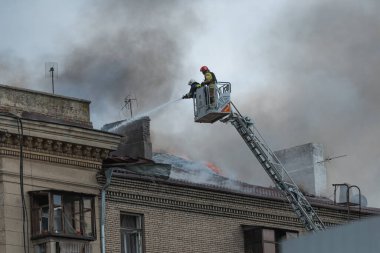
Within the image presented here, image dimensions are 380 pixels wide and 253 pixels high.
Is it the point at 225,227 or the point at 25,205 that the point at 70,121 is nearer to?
the point at 25,205

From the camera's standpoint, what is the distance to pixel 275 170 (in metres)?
41.7

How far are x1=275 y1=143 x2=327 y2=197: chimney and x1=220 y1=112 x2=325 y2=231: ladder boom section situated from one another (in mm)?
6776

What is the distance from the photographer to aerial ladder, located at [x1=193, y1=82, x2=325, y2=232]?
40.3 meters

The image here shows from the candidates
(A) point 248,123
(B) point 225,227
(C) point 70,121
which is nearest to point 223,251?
(B) point 225,227

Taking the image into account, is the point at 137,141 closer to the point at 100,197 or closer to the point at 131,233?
the point at 131,233

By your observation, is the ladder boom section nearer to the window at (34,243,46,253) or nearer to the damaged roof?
the damaged roof

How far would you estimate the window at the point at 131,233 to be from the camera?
39906mm

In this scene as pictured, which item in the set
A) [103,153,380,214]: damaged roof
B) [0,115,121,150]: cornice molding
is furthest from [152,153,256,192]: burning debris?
[0,115,121,150]: cornice molding

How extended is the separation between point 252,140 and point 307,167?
357 inches

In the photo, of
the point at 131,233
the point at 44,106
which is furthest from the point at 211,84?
the point at 44,106

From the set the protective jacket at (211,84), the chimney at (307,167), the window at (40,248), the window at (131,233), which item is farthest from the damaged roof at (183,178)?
the window at (40,248)

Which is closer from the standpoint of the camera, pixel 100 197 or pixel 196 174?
pixel 100 197

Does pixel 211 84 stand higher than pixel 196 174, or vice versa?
pixel 211 84

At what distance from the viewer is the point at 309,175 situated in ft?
163
